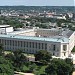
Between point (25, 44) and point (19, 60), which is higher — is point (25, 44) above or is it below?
below

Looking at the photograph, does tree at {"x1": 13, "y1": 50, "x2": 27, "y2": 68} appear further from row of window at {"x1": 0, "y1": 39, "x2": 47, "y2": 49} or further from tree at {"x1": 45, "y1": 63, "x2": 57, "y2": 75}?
row of window at {"x1": 0, "y1": 39, "x2": 47, "y2": 49}

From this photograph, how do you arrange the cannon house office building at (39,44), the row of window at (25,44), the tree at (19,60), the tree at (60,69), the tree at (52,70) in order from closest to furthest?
the tree at (52,70) < the tree at (60,69) < the tree at (19,60) < the cannon house office building at (39,44) < the row of window at (25,44)

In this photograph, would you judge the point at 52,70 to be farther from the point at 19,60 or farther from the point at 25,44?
the point at 25,44

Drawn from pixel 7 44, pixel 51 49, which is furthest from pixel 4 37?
pixel 51 49

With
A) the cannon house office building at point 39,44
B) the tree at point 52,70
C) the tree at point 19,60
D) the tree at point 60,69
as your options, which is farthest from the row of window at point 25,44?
the tree at point 52,70

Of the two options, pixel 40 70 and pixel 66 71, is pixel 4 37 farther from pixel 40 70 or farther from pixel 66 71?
pixel 66 71

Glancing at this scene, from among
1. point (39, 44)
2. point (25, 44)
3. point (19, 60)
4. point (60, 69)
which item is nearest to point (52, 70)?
point (60, 69)

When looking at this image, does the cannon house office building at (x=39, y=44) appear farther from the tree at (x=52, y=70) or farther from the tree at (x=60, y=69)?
the tree at (x=52, y=70)

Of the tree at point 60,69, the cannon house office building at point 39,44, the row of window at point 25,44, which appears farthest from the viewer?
the row of window at point 25,44

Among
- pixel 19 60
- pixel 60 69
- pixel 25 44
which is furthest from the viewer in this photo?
pixel 25 44

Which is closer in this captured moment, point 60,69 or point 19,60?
point 60,69

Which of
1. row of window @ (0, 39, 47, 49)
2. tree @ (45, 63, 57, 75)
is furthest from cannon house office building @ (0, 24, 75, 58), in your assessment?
tree @ (45, 63, 57, 75)

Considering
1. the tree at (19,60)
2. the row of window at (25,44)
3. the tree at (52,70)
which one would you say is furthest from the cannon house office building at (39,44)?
the tree at (52,70)

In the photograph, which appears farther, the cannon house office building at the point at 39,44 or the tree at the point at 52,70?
the cannon house office building at the point at 39,44
